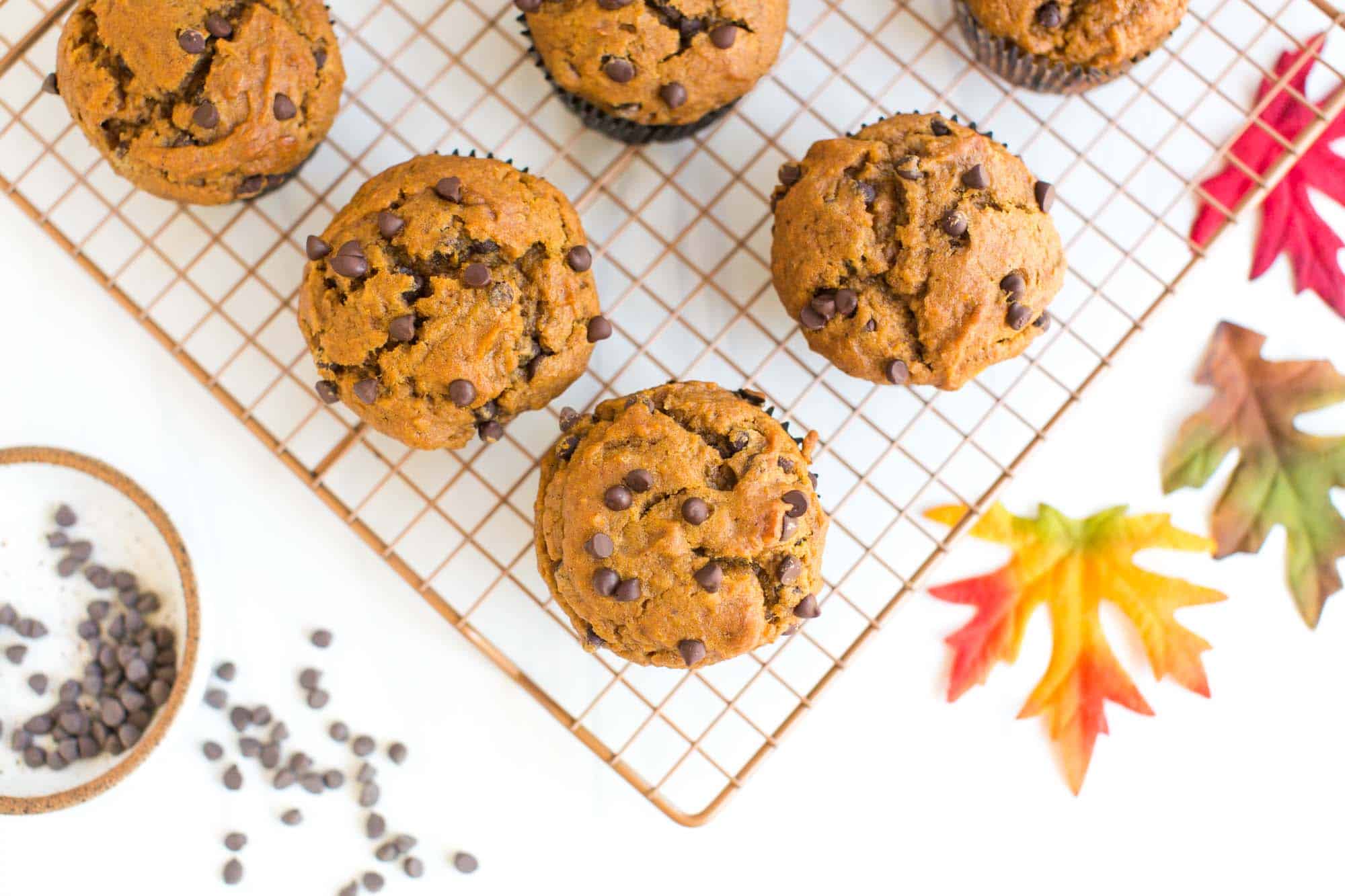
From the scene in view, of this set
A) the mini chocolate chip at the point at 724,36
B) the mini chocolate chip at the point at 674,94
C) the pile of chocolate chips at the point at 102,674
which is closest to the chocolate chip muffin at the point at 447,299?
the mini chocolate chip at the point at 674,94

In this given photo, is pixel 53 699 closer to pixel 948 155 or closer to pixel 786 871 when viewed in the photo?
pixel 786 871

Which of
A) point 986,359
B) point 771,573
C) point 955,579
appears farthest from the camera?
point 955,579

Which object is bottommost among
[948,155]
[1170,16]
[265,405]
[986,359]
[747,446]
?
[265,405]

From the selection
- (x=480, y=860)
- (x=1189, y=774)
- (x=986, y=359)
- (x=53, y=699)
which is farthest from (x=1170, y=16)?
(x=53, y=699)

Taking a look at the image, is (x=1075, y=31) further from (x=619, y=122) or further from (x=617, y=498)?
(x=617, y=498)

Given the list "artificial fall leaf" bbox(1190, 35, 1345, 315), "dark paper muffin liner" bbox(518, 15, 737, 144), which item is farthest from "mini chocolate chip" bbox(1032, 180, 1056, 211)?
"dark paper muffin liner" bbox(518, 15, 737, 144)

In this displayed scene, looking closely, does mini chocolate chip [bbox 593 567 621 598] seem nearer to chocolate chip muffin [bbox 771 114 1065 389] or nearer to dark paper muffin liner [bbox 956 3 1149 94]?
chocolate chip muffin [bbox 771 114 1065 389]
